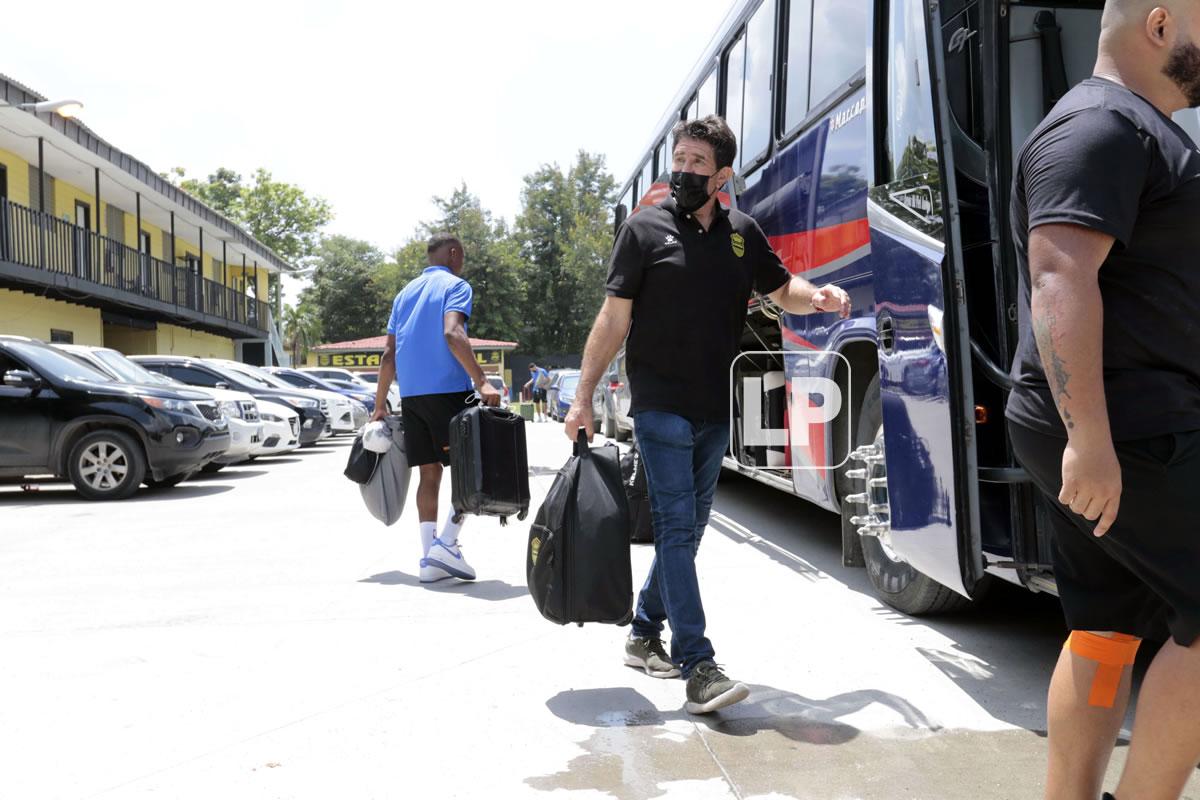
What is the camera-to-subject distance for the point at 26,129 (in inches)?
758

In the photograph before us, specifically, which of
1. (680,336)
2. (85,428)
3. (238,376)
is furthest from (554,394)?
(680,336)

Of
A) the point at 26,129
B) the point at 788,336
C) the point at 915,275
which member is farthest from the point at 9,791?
the point at 26,129

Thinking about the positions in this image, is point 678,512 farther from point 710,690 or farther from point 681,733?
point 681,733

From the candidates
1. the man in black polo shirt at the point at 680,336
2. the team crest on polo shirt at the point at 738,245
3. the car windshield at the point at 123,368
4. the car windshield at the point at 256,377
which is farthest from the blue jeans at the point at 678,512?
the car windshield at the point at 256,377

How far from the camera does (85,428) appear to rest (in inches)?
422

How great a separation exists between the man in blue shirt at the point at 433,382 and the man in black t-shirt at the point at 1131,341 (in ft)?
13.1

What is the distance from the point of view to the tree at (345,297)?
69875 mm

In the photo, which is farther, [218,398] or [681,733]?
[218,398]

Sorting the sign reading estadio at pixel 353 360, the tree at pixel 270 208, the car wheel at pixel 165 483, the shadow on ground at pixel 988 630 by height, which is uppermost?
the tree at pixel 270 208

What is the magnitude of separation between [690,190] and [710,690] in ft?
5.69

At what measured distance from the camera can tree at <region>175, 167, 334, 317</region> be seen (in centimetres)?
6338

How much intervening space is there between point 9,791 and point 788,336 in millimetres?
4425

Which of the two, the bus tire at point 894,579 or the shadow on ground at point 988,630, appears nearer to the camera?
the shadow on ground at point 988,630

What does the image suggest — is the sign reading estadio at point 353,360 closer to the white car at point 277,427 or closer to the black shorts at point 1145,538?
the white car at point 277,427
